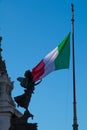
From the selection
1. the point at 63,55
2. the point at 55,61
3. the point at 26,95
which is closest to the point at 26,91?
the point at 26,95

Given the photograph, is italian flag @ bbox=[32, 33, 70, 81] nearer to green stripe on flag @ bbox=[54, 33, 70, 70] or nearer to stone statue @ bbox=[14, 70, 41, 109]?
green stripe on flag @ bbox=[54, 33, 70, 70]

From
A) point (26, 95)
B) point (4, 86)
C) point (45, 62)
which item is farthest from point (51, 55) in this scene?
point (4, 86)

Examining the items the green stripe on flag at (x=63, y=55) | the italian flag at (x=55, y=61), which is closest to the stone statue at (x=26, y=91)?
the italian flag at (x=55, y=61)

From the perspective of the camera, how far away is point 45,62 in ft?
106

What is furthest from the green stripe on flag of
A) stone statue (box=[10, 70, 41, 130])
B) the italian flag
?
stone statue (box=[10, 70, 41, 130])

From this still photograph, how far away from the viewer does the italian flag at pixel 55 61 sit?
31.4 metres

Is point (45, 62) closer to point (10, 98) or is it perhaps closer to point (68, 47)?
point (68, 47)

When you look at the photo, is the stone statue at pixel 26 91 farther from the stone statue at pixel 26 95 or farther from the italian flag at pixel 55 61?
the italian flag at pixel 55 61

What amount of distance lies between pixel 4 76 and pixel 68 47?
2412 inches

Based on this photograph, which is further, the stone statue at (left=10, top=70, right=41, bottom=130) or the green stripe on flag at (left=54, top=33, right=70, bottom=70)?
the green stripe on flag at (left=54, top=33, right=70, bottom=70)

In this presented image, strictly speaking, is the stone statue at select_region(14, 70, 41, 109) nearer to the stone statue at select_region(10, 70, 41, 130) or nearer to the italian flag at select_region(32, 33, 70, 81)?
the stone statue at select_region(10, 70, 41, 130)

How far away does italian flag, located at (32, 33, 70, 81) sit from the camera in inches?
1237

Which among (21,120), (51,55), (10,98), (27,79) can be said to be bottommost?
(21,120)

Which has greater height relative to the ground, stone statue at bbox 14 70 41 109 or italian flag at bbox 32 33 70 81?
italian flag at bbox 32 33 70 81
